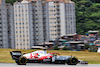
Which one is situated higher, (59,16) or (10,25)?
(59,16)

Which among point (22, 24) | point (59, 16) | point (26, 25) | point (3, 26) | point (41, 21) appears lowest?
point (3, 26)

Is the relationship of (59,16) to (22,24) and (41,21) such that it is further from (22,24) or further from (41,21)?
(22,24)

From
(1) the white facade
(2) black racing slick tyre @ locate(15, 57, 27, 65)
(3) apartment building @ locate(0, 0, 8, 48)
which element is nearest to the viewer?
(2) black racing slick tyre @ locate(15, 57, 27, 65)

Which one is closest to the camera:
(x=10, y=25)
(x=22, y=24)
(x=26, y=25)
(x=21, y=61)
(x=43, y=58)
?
(x=21, y=61)

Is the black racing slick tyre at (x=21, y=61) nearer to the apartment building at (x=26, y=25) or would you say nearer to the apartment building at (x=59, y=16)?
the apartment building at (x=26, y=25)

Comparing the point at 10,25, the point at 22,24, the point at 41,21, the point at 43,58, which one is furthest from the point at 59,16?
the point at 43,58

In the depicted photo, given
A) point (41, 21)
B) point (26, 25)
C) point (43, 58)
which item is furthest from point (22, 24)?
point (43, 58)

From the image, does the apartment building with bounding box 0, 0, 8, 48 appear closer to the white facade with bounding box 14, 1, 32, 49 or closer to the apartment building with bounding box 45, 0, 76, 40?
the white facade with bounding box 14, 1, 32, 49

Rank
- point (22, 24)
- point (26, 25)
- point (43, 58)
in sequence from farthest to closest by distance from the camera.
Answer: point (22, 24) < point (26, 25) < point (43, 58)

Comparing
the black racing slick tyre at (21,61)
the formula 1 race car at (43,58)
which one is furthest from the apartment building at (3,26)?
the black racing slick tyre at (21,61)

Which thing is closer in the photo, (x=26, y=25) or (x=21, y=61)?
(x=21, y=61)

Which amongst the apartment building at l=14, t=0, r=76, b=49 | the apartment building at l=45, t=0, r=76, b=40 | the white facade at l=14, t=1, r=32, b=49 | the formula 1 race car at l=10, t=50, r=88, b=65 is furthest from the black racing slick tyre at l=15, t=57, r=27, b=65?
the apartment building at l=45, t=0, r=76, b=40

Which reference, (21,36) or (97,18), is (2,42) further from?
(97,18)

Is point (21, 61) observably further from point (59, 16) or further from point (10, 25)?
point (59, 16)
